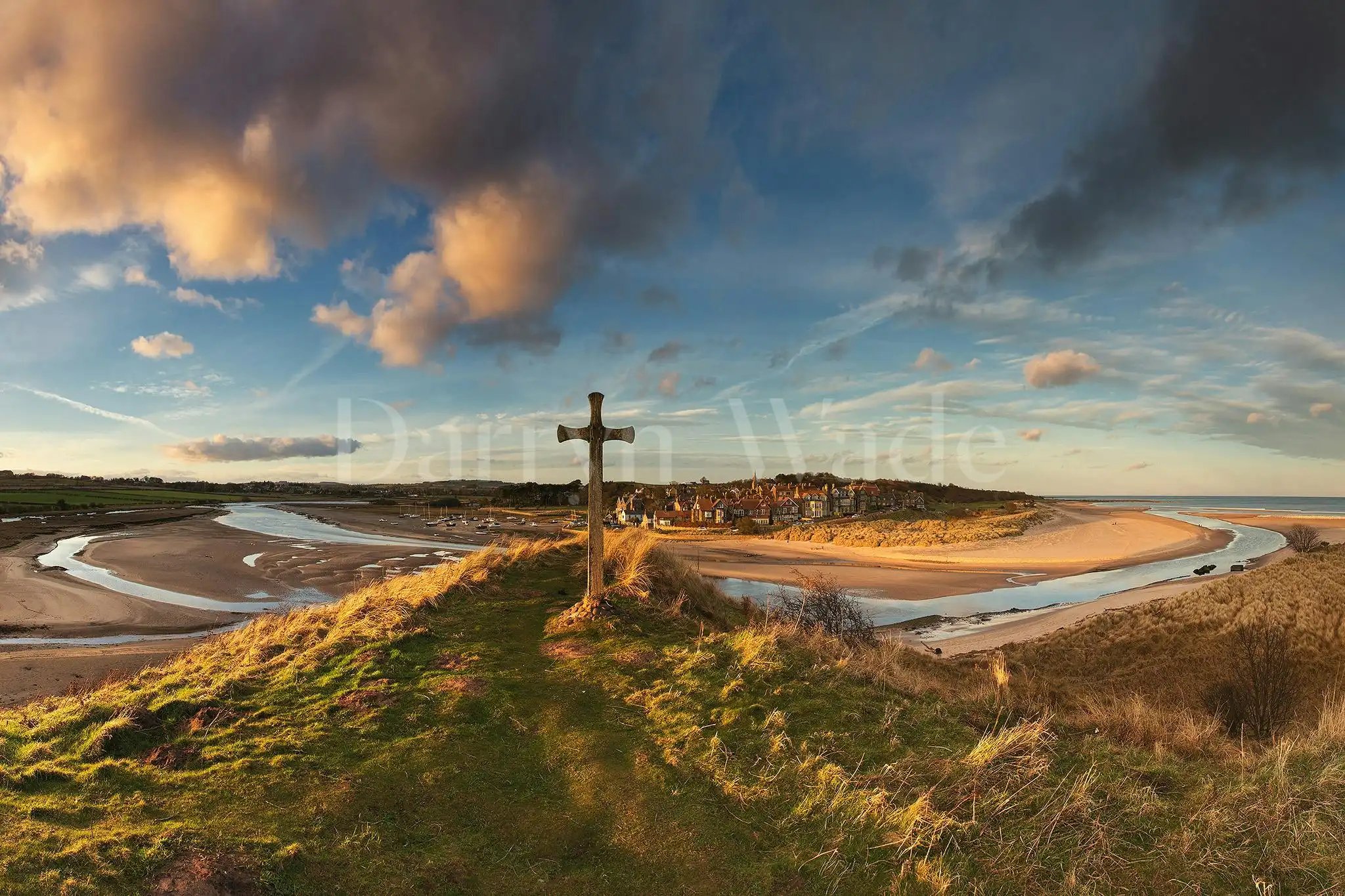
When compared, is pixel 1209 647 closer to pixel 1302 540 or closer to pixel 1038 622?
pixel 1038 622

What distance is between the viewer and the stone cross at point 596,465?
12.2 meters

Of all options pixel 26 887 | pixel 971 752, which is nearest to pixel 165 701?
pixel 26 887

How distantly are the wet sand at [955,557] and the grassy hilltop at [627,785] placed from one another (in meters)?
31.8

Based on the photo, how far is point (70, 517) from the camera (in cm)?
7581

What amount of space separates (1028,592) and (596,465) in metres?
37.6

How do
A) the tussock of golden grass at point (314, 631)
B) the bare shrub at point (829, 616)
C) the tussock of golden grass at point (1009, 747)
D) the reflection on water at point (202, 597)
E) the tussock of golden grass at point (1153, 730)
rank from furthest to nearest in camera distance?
1. the reflection on water at point (202, 597)
2. the bare shrub at point (829, 616)
3. the tussock of golden grass at point (314, 631)
4. the tussock of golden grass at point (1153, 730)
5. the tussock of golden grass at point (1009, 747)

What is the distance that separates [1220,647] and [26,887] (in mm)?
25123

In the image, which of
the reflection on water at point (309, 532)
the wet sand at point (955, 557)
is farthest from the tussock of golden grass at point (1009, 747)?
the reflection on water at point (309, 532)

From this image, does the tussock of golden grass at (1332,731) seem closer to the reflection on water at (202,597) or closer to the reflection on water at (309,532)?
the reflection on water at (202,597)

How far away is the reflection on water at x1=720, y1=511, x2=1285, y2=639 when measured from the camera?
32688 millimetres

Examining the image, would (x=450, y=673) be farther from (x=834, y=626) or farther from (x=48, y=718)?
(x=834, y=626)

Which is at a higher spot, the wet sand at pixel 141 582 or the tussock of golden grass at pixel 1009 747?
the tussock of golden grass at pixel 1009 747

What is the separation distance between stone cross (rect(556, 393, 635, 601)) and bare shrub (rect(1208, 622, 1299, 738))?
11.4 m

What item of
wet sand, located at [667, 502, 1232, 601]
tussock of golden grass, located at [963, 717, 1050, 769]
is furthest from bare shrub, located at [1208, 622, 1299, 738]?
wet sand, located at [667, 502, 1232, 601]
